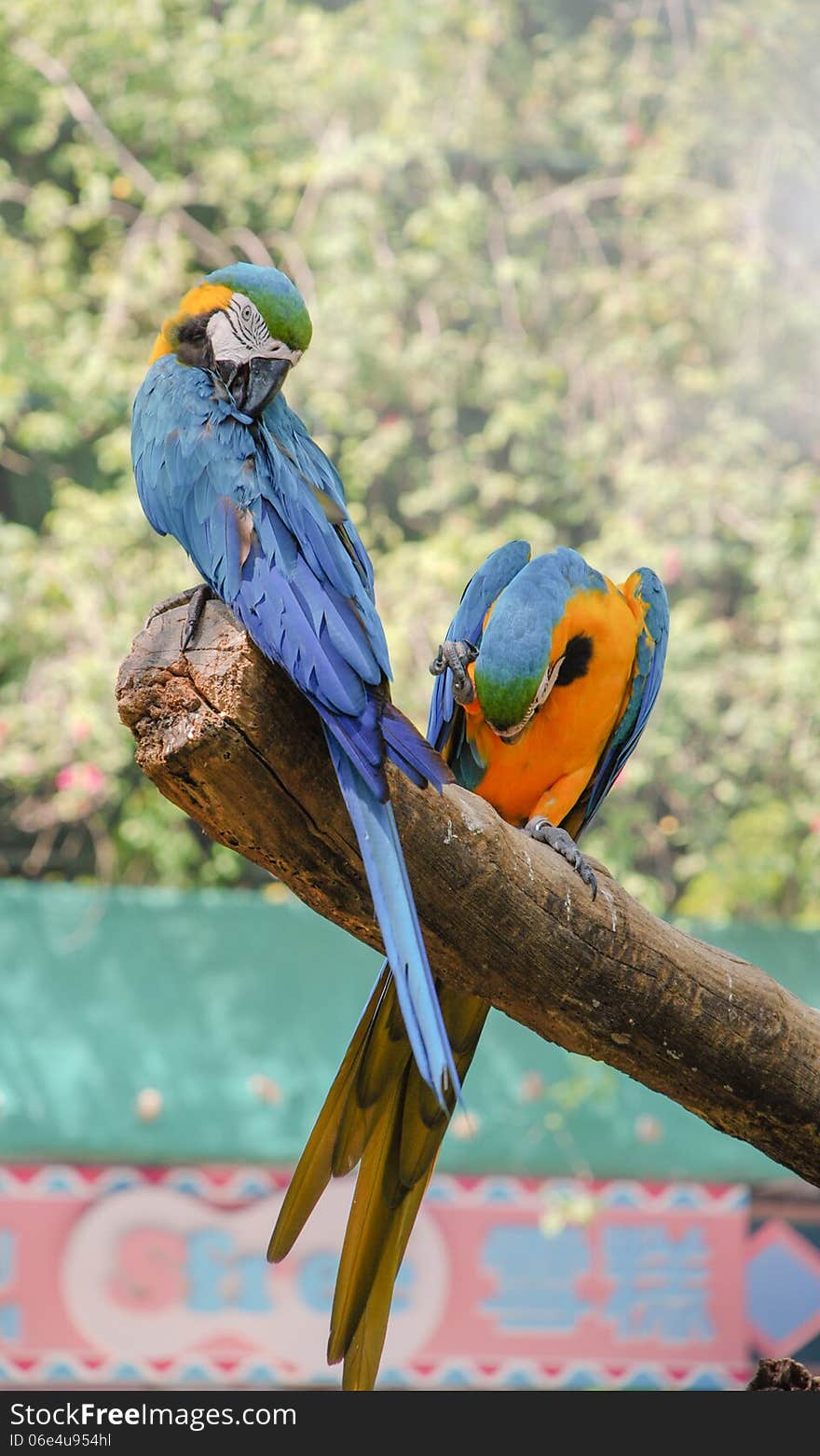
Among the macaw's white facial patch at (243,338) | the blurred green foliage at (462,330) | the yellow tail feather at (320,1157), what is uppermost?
the blurred green foliage at (462,330)

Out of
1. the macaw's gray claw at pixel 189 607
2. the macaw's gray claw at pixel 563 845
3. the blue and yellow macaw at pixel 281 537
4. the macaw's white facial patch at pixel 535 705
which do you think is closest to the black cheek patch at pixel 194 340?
the blue and yellow macaw at pixel 281 537

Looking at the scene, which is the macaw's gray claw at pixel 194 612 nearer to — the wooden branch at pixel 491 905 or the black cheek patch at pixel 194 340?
the wooden branch at pixel 491 905

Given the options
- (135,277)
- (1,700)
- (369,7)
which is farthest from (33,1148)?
(369,7)

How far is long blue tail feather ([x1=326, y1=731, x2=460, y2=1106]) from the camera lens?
1067 millimetres

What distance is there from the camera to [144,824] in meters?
4.04

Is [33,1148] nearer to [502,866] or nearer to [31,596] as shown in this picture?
[31,596]

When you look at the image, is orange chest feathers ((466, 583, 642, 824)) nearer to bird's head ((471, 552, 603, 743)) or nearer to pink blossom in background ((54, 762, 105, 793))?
bird's head ((471, 552, 603, 743))

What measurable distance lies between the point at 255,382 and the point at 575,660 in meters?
0.60

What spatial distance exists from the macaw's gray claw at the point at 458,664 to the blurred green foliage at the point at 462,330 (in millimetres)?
2181

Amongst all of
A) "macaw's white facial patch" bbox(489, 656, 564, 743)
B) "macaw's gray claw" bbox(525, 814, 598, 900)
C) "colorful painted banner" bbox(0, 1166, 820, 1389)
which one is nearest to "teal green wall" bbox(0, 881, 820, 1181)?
"colorful painted banner" bbox(0, 1166, 820, 1389)

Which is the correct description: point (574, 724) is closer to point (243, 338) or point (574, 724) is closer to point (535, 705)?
point (535, 705)

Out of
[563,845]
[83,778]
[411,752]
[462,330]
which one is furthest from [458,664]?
[462,330]

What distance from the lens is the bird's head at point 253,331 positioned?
1499 millimetres

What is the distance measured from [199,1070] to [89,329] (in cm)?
221
